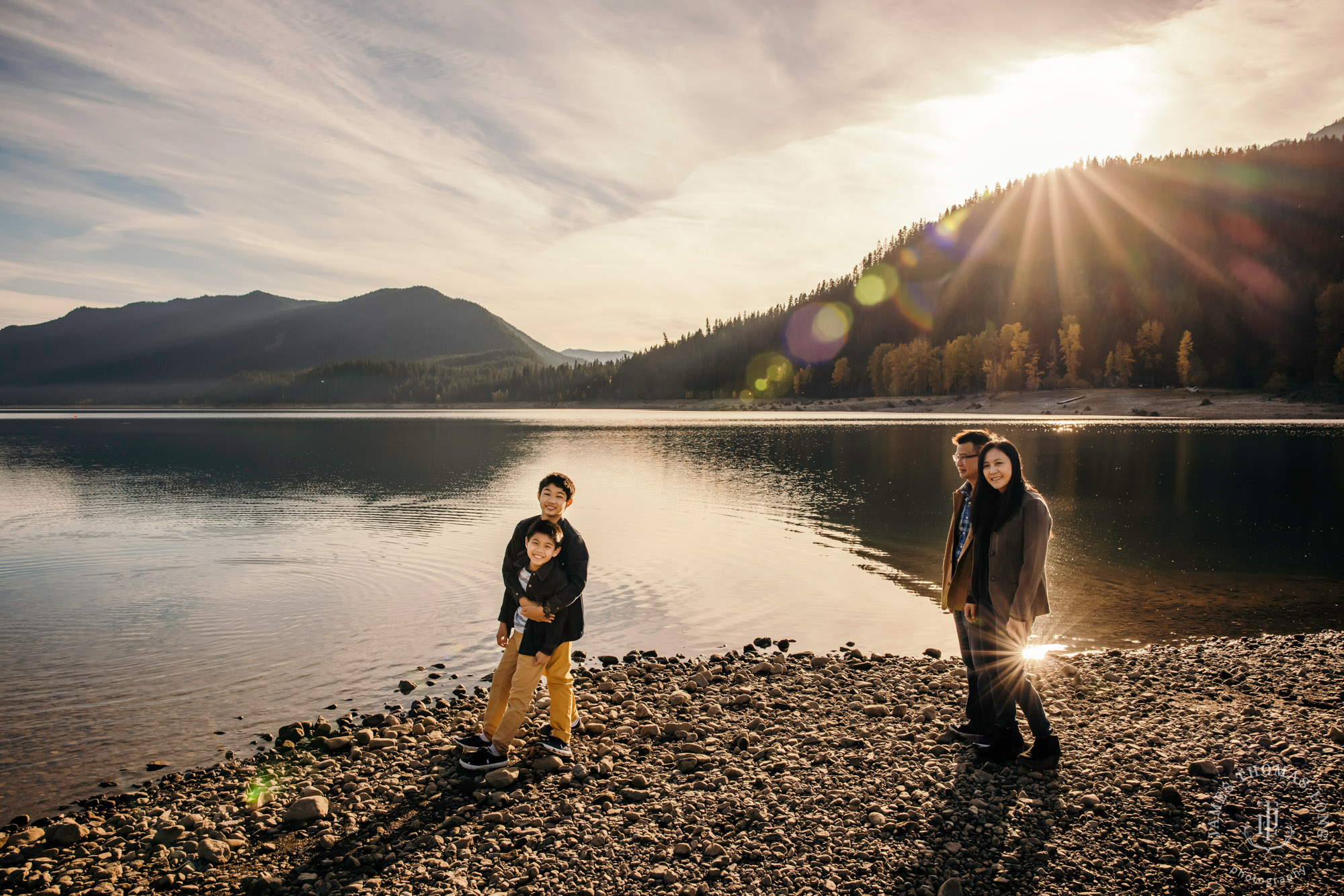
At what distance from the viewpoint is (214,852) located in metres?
5.57

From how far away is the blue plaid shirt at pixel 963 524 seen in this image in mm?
7086

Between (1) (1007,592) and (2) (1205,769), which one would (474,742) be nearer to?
(1) (1007,592)

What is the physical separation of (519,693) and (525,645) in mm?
464

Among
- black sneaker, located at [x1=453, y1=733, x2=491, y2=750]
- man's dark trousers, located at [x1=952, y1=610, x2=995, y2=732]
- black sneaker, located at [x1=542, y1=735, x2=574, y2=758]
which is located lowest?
black sneaker, located at [x1=542, y1=735, x2=574, y2=758]

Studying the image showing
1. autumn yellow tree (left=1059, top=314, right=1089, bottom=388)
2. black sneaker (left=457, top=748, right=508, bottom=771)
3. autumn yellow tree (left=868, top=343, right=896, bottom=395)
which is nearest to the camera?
black sneaker (left=457, top=748, right=508, bottom=771)

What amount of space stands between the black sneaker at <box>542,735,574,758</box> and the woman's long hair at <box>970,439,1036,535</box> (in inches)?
176

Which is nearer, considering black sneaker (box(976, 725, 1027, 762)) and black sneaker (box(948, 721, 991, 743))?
black sneaker (box(976, 725, 1027, 762))

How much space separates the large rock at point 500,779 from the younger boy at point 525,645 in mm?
329

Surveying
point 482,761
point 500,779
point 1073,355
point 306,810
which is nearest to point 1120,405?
point 1073,355

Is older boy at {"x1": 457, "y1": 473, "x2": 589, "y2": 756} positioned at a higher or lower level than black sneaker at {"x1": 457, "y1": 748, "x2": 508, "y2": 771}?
higher

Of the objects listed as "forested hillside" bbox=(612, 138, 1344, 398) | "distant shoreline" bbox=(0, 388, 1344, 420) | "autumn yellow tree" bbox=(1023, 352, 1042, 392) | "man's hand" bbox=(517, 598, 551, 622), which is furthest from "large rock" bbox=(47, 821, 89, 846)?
"autumn yellow tree" bbox=(1023, 352, 1042, 392)

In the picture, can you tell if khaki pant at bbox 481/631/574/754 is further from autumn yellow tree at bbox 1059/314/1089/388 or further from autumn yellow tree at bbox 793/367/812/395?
autumn yellow tree at bbox 793/367/812/395

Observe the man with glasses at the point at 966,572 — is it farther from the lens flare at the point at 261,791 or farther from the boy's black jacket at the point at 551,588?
the lens flare at the point at 261,791

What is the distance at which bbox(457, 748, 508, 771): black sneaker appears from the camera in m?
6.83
